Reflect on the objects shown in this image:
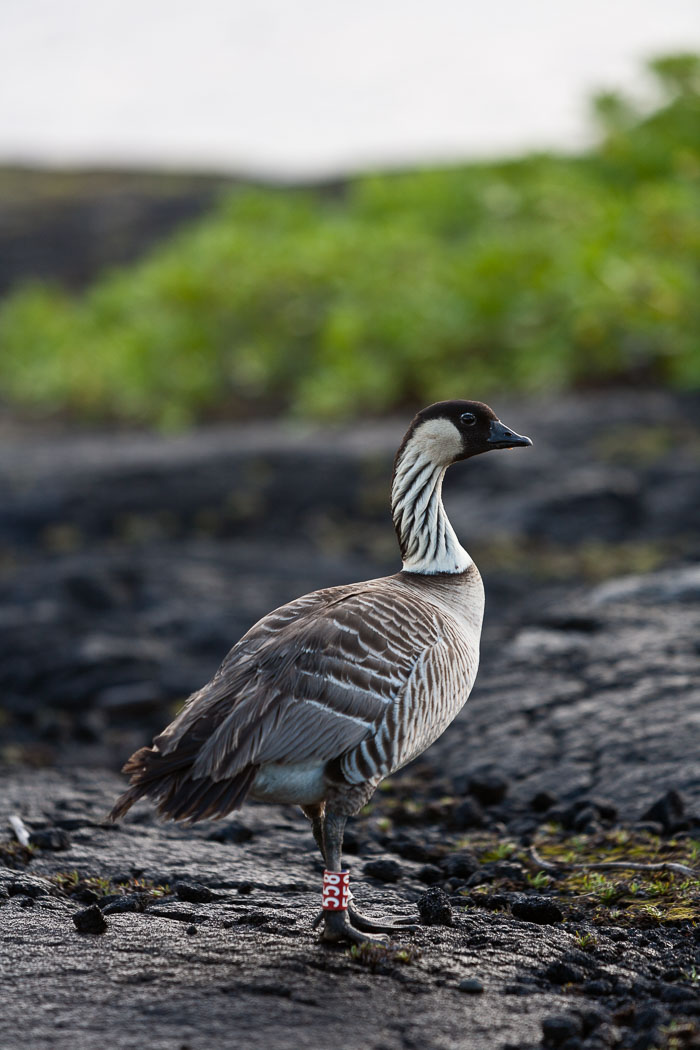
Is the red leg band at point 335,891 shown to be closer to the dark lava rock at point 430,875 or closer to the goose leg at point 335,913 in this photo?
the goose leg at point 335,913

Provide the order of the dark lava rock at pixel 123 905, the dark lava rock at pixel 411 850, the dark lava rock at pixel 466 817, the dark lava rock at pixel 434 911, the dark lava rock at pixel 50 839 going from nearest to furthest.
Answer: the dark lava rock at pixel 434 911 < the dark lava rock at pixel 123 905 < the dark lava rock at pixel 50 839 < the dark lava rock at pixel 411 850 < the dark lava rock at pixel 466 817

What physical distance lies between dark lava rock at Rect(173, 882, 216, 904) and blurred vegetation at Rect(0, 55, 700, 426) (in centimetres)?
1166

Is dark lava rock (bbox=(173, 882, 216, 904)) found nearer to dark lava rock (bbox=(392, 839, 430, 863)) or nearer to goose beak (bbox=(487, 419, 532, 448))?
dark lava rock (bbox=(392, 839, 430, 863))

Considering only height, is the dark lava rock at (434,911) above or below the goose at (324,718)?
below

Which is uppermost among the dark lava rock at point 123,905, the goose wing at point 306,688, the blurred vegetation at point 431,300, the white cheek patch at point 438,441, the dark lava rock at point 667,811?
the blurred vegetation at point 431,300

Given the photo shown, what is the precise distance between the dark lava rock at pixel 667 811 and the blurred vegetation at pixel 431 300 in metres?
10.0

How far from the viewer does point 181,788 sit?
4219 mm

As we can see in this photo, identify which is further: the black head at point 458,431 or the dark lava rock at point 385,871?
the dark lava rock at point 385,871

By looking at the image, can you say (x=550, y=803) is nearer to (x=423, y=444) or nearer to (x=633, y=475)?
(x=423, y=444)

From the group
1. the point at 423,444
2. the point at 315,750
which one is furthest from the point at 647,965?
the point at 423,444

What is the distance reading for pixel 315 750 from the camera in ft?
14.1

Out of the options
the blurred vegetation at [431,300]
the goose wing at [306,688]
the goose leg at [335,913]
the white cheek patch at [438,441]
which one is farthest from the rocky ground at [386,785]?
the blurred vegetation at [431,300]

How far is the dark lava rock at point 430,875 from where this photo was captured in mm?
5395

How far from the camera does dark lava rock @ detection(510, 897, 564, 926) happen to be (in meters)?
4.73
